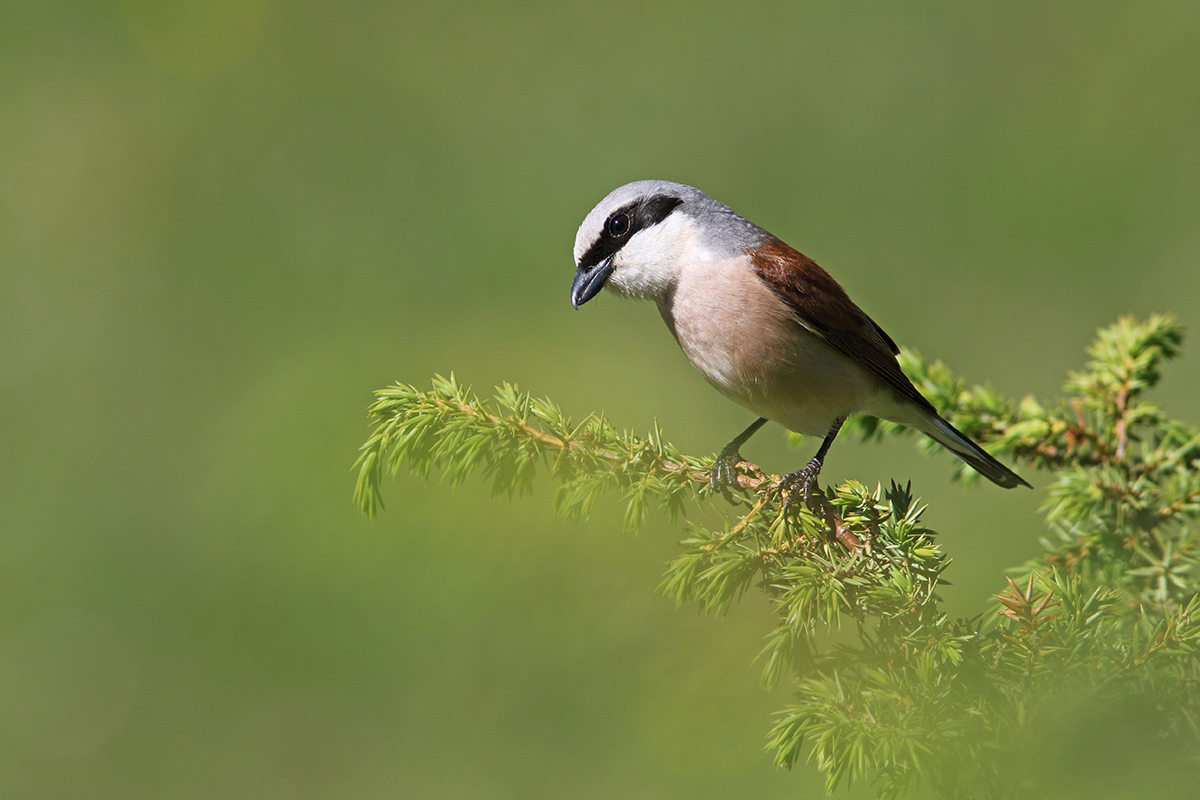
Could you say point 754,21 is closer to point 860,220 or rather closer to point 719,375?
point 860,220

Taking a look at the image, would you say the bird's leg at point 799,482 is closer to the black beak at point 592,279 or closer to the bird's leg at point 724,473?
the bird's leg at point 724,473

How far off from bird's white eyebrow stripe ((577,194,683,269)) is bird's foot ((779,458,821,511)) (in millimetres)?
747

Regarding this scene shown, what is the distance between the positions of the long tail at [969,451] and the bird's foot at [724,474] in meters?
0.56

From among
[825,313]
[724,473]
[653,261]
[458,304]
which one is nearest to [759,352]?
[825,313]

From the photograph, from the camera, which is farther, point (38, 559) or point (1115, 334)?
point (38, 559)

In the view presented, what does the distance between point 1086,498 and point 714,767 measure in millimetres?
1022

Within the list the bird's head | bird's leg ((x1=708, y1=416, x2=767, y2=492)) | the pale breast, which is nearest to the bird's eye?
the bird's head

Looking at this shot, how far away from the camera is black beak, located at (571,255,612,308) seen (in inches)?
84.1

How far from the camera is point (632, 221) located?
2168 mm

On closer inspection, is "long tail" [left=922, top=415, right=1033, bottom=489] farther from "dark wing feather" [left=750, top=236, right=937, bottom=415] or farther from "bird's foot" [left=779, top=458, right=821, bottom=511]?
"bird's foot" [left=779, top=458, right=821, bottom=511]

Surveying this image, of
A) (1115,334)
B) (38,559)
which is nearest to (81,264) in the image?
(38,559)

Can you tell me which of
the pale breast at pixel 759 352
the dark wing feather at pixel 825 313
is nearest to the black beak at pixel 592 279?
the pale breast at pixel 759 352

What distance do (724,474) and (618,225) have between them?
79 cm

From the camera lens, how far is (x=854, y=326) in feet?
6.89
